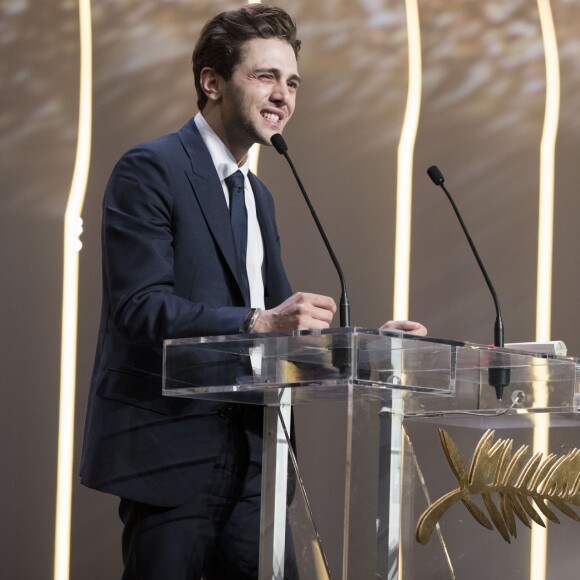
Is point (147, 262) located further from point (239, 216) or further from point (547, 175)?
point (547, 175)

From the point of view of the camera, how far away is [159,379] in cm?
193

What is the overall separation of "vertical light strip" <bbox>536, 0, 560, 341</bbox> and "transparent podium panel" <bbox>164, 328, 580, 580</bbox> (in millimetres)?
1745

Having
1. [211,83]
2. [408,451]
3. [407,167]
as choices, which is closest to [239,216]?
[211,83]

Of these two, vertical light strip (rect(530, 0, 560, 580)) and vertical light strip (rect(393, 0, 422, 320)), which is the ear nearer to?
vertical light strip (rect(393, 0, 422, 320))

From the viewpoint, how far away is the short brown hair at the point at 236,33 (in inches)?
89.4

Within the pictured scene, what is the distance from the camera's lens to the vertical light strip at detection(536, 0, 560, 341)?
3.48 m

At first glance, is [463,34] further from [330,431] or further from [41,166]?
[330,431]

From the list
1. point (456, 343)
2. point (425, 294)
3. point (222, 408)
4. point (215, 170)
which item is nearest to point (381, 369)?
point (456, 343)

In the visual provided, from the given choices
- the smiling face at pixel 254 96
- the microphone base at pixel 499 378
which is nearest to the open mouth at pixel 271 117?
the smiling face at pixel 254 96

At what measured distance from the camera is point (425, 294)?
357cm

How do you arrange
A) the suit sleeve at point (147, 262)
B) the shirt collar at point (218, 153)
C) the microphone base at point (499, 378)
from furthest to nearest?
the shirt collar at point (218, 153)
the suit sleeve at point (147, 262)
the microphone base at point (499, 378)

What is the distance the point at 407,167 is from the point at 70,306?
3.97 feet

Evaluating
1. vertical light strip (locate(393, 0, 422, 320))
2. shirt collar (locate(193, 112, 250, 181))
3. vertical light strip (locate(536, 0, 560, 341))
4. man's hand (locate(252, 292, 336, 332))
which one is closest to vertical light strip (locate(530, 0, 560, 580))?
vertical light strip (locate(536, 0, 560, 341))

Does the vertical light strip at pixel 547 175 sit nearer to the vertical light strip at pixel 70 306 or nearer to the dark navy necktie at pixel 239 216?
the vertical light strip at pixel 70 306
